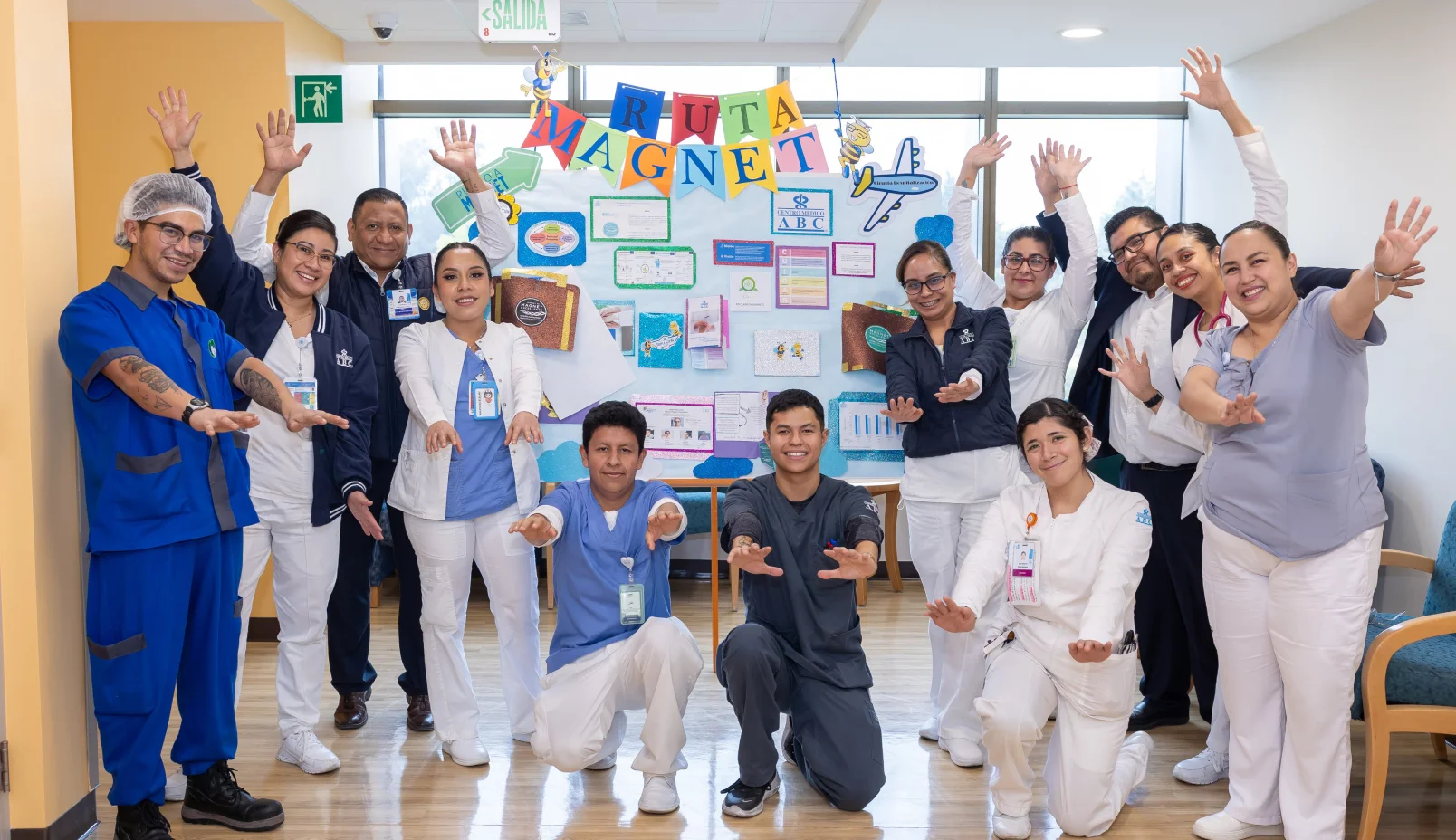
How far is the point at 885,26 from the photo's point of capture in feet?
15.0

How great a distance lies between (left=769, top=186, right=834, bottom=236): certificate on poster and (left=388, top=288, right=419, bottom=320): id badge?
5.30 ft

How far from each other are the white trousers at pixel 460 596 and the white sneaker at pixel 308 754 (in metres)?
0.33

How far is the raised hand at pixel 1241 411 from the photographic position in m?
2.56

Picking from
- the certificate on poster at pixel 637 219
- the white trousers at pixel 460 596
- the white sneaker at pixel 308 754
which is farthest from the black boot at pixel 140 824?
the certificate on poster at pixel 637 219

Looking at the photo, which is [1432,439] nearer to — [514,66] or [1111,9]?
[1111,9]

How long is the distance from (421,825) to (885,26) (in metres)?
3.64

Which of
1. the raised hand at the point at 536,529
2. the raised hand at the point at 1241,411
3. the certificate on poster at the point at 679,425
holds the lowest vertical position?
the raised hand at the point at 536,529

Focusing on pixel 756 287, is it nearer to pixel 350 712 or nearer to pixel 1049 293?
pixel 1049 293

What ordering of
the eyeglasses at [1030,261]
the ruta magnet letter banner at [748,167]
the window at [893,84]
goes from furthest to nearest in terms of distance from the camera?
the window at [893,84] < the ruta magnet letter banner at [748,167] < the eyeglasses at [1030,261]

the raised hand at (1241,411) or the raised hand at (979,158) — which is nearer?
the raised hand at (1241,411)

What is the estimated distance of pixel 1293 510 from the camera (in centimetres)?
259

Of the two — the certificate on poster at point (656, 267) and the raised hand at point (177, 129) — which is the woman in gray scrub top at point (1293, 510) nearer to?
the certificate on poster at point (656, 267)

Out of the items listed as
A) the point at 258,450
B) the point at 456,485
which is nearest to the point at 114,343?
the point at 258,450

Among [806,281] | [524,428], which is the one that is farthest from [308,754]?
[806,281]
